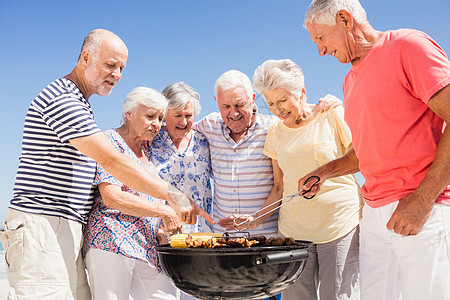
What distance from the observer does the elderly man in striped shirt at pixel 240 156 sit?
3.48m

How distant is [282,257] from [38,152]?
169 centimetres

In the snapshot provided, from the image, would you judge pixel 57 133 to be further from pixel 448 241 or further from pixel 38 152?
pixel 448 241

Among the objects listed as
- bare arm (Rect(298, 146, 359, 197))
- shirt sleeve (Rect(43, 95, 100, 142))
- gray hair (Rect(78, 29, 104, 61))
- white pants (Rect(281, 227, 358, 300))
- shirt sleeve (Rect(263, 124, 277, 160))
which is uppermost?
gray hair (Rect(78, 29, 104, 61))

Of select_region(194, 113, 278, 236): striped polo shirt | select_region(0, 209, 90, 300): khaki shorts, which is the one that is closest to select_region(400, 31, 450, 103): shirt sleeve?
select_region(194, 113, 278, 236): striped polo shirt

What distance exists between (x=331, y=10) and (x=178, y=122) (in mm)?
1854

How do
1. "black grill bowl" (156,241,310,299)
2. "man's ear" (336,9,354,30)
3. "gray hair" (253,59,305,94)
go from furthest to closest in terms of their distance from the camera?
"gray hair" (253,59,305,94) < "man's ear" (336,9,354,30) < "black grill bowl" (156,241,310,299)

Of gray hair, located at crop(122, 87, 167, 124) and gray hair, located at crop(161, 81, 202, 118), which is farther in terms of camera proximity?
gray hair, located at crop(161, 81, 202, 118)

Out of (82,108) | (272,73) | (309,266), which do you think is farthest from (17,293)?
(272,73)

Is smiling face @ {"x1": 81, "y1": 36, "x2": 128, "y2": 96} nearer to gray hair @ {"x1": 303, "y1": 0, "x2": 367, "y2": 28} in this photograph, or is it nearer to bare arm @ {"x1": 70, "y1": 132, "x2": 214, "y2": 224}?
bare arm @ {"x1": 70, "y1": 132, "x2": 214, "y2": 224}

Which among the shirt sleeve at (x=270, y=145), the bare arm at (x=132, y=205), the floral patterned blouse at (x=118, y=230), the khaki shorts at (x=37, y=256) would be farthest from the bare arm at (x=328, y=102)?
the khaki shorts at (x=37, y=256)

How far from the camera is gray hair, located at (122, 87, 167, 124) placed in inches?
135

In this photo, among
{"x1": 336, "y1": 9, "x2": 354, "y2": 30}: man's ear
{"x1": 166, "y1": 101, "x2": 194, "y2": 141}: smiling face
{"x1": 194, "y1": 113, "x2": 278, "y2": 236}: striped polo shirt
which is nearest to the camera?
{"x1": 336, "y1": 9, "x2": 354, "y2": 30}: man's ear

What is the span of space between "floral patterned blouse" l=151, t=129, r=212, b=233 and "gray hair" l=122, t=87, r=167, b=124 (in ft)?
1.18

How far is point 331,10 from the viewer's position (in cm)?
225
